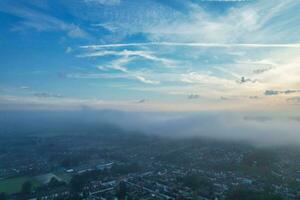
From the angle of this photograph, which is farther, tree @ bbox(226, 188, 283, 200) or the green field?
the green field

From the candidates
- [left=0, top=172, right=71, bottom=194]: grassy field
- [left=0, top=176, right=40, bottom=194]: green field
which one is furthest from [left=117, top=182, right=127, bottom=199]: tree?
[left=0, top=176, right=40, bottom=194]: green field

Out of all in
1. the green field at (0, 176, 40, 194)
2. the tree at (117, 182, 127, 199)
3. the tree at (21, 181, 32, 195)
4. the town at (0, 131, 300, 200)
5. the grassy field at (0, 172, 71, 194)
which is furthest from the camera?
the grassy field at (0, 172, 71, 194)

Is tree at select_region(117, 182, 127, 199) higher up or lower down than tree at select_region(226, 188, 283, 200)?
lower down

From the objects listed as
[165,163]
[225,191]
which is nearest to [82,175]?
[165,163]

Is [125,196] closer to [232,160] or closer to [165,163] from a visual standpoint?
[165,163]

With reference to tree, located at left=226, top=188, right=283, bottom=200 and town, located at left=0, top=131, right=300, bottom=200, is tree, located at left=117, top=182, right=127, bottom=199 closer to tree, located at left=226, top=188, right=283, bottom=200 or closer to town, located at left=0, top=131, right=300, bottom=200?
town, located at left=0, top=131, right=300, bottom=200

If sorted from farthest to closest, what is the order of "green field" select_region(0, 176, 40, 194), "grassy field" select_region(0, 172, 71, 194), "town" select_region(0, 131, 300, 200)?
1. "grassy field" select_region(0, 172, 71, 194)
2. "green field" select_region(0, 176, 40, 194)
3. "town" select_region(0, 131, 300, 200)

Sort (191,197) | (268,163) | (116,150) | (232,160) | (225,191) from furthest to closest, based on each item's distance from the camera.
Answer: (116,150)
(232,160)
(268,163)
(225,191)
(191,197)

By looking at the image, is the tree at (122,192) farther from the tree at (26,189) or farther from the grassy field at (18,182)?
the tree at (26,189)
